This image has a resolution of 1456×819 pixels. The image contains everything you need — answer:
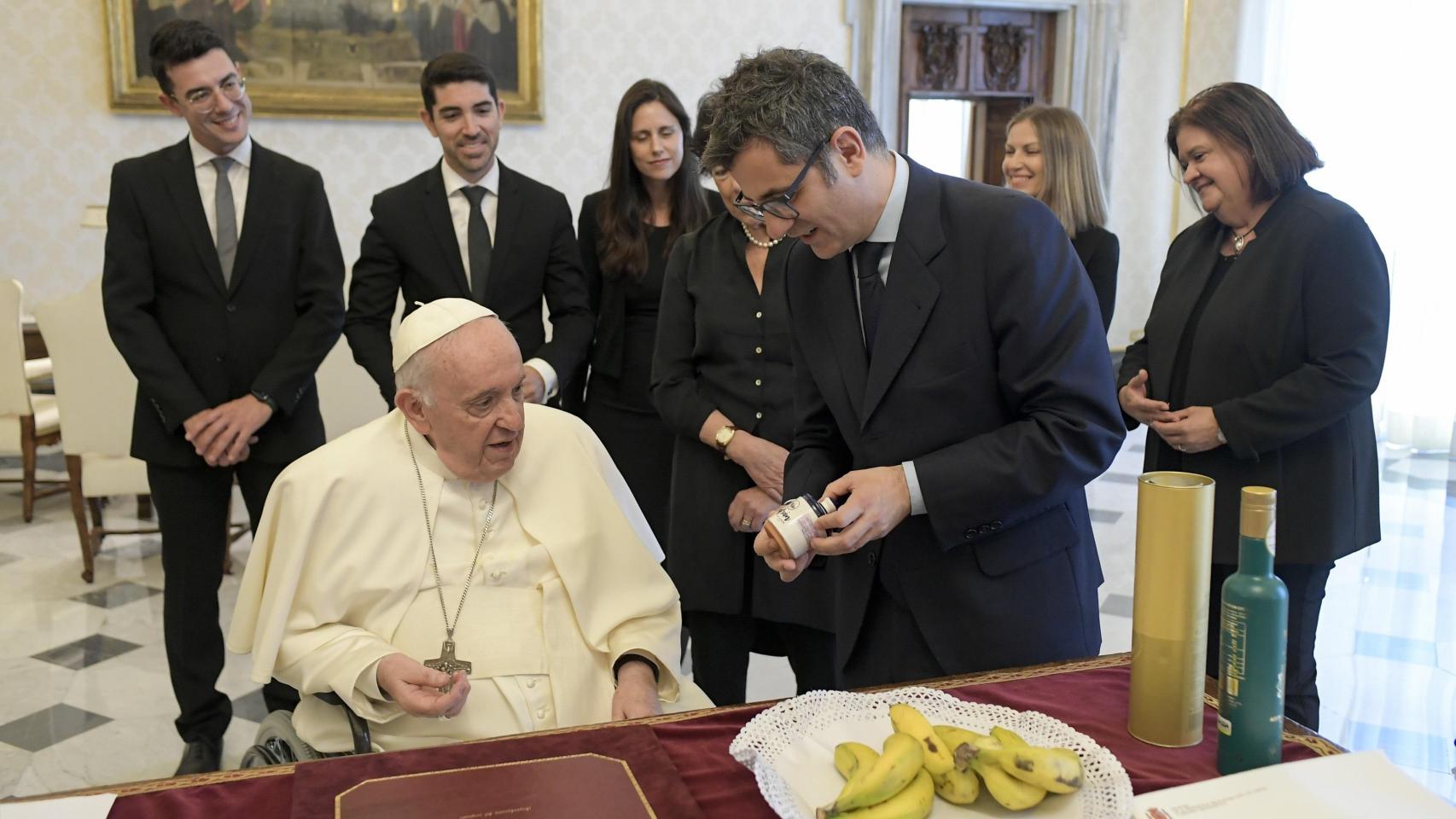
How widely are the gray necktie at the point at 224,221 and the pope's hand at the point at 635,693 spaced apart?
6.08 ft

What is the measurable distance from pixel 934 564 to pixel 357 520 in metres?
1.14

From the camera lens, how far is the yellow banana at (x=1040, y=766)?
4.58ft

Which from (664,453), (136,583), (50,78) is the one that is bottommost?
(136,583)

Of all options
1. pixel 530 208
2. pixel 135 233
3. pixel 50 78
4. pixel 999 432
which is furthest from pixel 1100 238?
pixel 50 78

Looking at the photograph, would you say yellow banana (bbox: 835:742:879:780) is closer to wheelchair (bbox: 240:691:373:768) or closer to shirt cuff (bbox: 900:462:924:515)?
shirt cuff (bbox: 900:462:924:515)

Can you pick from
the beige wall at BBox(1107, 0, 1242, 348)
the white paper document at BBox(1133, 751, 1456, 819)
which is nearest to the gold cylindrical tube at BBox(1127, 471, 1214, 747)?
the white paper document at BBox(1133, 751, 1456, 819)

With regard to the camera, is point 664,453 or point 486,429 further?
Answer: point 664,453

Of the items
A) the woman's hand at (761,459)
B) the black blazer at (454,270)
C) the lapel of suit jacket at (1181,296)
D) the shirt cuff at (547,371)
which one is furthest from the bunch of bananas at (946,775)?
the black blazer at (454,270)

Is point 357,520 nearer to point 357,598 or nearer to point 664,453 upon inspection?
point 357,598

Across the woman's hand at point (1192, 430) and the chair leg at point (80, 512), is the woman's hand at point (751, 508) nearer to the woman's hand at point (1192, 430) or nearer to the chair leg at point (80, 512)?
the woman's hand at point (1192, 430)

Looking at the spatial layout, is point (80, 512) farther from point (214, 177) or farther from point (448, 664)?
point (448, 664)

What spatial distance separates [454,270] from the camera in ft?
12.1

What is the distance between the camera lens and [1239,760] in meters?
1.54

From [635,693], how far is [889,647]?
50 centimetres
